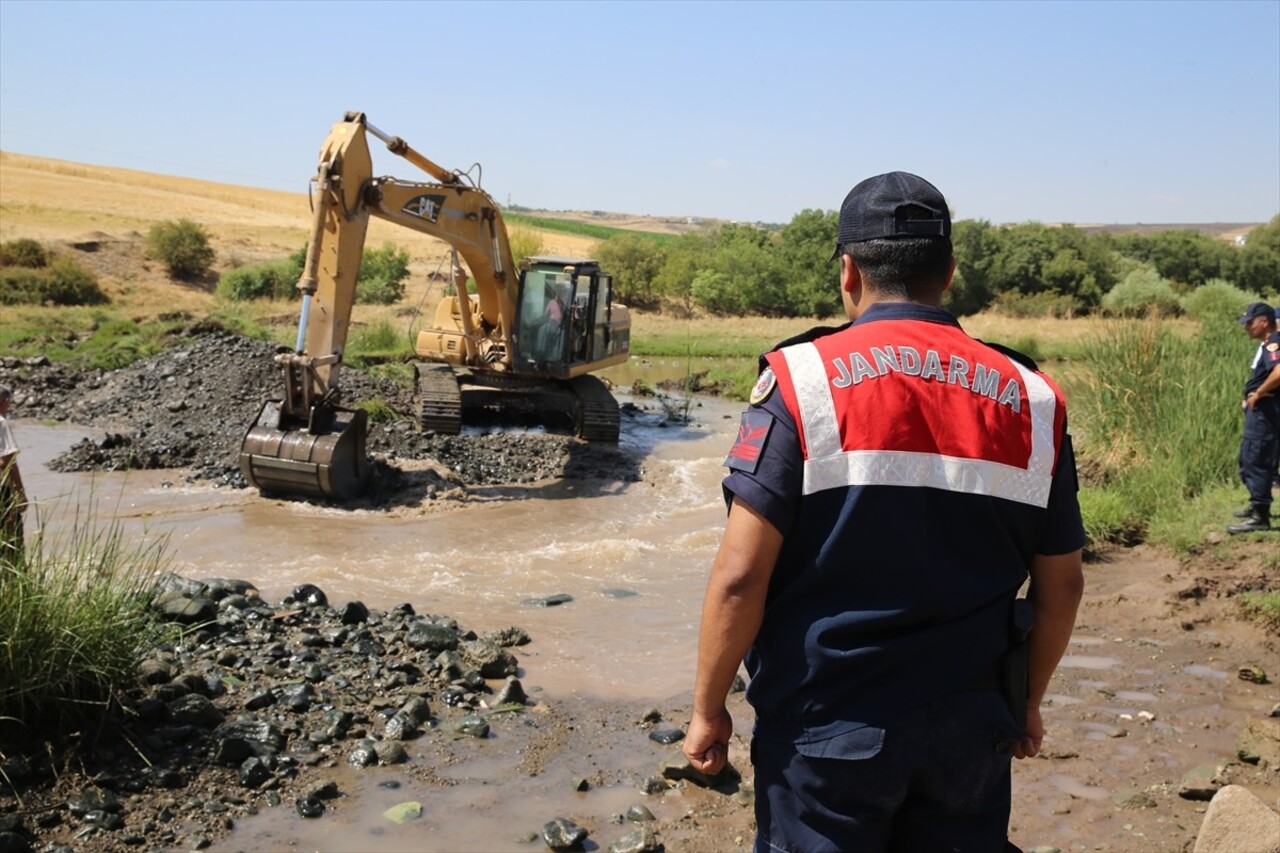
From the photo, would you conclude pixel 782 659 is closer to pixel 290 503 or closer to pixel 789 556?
pixel 789 556

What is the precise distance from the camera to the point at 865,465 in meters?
2.36

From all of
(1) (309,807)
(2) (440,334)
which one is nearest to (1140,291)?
(2) (440,334)

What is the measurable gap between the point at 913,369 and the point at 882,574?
42 centimetres

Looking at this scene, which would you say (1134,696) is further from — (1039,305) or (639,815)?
(1039,305)

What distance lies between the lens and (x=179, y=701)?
5.73 m

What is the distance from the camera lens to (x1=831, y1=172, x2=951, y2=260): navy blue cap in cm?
252

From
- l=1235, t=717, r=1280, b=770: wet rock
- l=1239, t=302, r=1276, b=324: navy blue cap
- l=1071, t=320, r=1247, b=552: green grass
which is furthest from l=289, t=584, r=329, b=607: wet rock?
l=1239, t=302, r=1276, b=324: navy blue cap

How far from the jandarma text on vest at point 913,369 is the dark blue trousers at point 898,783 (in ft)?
2.11

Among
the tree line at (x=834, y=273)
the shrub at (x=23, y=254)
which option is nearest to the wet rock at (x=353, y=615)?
the shrub at (x=23, y=254)

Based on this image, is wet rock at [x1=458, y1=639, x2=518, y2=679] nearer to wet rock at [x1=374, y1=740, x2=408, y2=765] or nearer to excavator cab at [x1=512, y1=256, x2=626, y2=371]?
wet rock at [x1=374, y1=740, x2=408, y2=765]

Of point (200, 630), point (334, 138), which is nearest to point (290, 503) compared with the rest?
point (334, 138)

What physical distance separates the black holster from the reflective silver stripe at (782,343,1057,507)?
248mm

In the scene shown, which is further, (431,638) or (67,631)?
(431,638)

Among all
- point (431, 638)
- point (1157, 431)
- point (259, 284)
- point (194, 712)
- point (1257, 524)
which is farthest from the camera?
point (259, 284)
